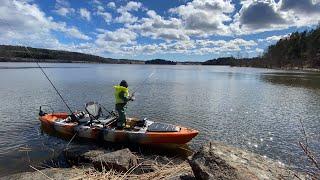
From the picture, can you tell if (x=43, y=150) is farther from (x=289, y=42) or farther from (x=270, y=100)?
(x=289, y=42)

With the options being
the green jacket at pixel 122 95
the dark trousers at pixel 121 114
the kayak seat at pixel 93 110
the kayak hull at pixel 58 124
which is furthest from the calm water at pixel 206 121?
the green jacket at pixel 122 95

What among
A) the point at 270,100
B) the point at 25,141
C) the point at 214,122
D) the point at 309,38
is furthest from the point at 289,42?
the point at 25,141

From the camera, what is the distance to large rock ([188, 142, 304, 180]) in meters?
5.87

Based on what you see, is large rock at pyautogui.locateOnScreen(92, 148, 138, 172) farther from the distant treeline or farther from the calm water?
the distant treeline

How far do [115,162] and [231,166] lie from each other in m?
5.10

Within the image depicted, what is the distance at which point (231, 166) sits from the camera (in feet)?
19.8

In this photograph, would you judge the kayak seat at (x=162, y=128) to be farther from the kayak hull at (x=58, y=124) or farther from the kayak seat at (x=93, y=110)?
the kayak hull at (x=58, y=124)

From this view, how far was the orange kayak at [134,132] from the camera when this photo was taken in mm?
14922

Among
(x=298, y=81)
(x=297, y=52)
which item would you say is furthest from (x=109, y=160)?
(x=297, y=52)

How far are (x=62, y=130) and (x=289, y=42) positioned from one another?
142m

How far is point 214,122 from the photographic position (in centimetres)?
2152

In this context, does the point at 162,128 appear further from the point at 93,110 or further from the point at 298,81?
the point at 298,81

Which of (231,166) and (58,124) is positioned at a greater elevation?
(231,166)

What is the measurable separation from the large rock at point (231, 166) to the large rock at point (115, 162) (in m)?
3.98
